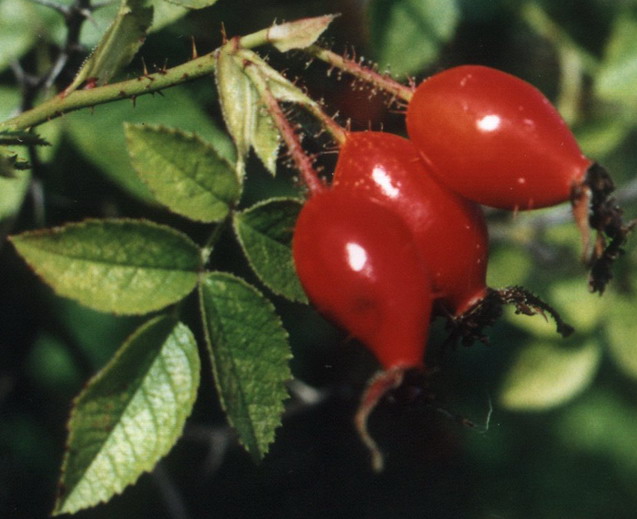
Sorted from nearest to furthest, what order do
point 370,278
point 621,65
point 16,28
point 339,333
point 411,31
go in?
point 370,278
point 339,333
point 16,28
point 411,31
point 621,65

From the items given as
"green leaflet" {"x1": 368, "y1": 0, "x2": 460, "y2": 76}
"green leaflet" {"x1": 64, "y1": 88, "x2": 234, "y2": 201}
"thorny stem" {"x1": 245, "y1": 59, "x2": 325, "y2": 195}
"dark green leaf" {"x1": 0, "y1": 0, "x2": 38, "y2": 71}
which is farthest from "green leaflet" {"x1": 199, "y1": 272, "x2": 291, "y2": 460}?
"green leaflet" {"x1": 368, "y1": 0, "x2": 460, "y2": 76}

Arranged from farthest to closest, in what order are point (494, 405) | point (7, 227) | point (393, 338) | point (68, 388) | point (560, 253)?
point (494, 405), point (560, 253), point (68, 388), point (7, 227), point (393, 338)

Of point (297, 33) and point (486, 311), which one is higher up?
point (297, 33)

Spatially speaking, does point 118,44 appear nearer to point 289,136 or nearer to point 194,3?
point 194,3

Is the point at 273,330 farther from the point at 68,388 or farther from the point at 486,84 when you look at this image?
the point at 68,388

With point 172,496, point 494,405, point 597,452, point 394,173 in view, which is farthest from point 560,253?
point 394,173

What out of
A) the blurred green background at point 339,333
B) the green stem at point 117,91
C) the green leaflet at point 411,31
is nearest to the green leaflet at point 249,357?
the green stem at point 117,91

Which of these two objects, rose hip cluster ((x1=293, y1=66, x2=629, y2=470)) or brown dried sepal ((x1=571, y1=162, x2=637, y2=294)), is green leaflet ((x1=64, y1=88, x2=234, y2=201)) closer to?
rose hip cluster ((x1=293, y1=66, x2=629, y2=470))

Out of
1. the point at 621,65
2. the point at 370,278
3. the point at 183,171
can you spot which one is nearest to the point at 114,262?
the point at 183,171
